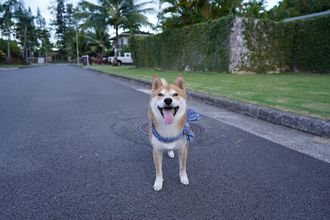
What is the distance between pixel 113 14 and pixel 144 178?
29.2m

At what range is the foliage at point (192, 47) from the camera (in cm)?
1383

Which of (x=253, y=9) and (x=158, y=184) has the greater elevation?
(x=253, y=9)

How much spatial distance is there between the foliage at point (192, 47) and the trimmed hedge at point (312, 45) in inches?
176

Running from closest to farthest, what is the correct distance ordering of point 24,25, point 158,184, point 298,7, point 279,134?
1. point 158,184
2. point 279,134
3. point 298,7
4. point 24,25

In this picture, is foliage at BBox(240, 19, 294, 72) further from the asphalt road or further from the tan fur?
the tan fur

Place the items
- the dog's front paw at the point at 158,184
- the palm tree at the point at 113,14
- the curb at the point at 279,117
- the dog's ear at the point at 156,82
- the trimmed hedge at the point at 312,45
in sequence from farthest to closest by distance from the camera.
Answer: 1. the palm tree at the point at 113,14
2. the trimmed hedge at the point at 312,45
3. the curb at the point at 279,117
4. the dog's ear at the point at 156,82
5. the dog's front paw at the point at 158,184

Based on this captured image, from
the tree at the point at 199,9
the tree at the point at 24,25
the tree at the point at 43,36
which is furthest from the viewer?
the tree at the point at 43,36

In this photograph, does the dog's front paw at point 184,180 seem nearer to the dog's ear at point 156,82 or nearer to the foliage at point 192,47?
the dog's ear at point 156,82

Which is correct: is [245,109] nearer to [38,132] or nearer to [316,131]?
[316,131]

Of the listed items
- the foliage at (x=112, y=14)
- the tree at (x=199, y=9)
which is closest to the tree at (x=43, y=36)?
the foliage at (x=112, y=14)

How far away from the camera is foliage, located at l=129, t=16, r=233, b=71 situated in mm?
13828

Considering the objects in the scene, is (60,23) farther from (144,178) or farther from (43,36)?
(144,178)

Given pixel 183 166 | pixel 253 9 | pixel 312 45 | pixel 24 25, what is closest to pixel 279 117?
pixel 183 166

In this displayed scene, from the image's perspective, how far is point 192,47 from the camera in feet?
53.5
